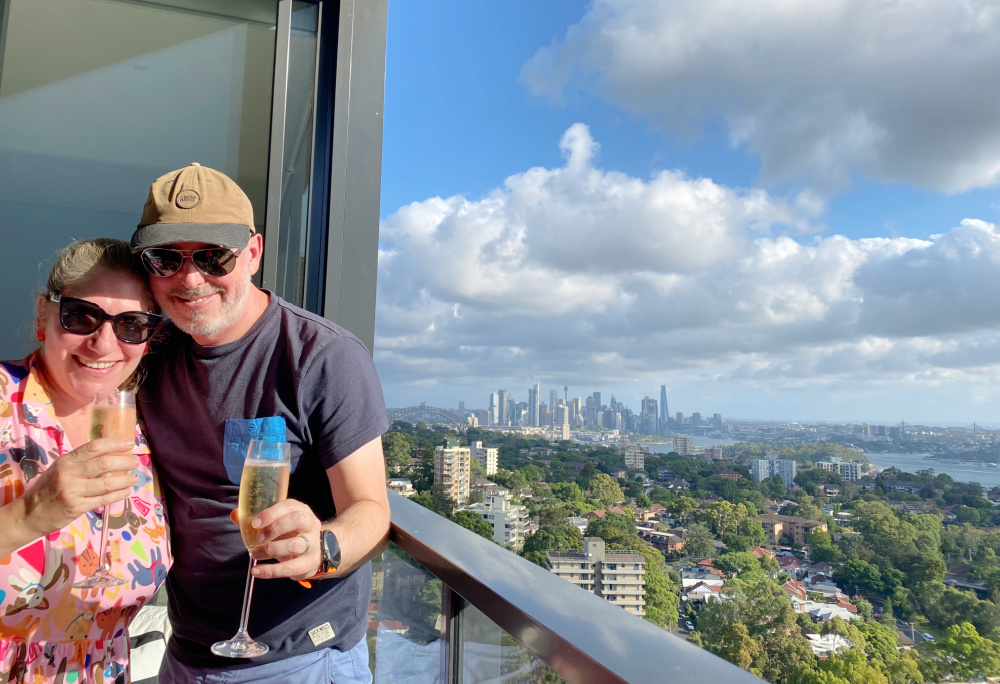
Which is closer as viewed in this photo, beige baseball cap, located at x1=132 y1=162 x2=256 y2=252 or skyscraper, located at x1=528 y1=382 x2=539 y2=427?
beige baseball cap, located at x1=132 y1=162 x2=256 y2=252

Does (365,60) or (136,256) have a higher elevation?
(365,60)

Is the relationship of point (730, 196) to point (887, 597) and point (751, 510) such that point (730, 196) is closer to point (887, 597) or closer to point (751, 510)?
point (751, 510)

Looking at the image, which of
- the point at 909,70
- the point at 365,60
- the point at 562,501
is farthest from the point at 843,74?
the point at 365,60

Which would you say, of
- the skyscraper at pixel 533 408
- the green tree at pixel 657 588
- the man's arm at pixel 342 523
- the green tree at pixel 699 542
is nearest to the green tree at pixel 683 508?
the green tree at pixel 699 542

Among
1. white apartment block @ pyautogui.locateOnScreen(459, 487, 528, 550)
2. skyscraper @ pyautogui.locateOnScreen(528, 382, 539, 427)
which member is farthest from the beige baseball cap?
skyscraper @ pyautogui.locateOnScreen(528, 382, 539, 427)

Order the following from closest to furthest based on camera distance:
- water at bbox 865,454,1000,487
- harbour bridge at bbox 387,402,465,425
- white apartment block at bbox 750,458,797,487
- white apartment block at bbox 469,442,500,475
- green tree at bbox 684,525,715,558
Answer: water at bbox 865,454,1000,487 < white apartment block at bbox 750,458,797,487 < green tree at bbox 684,525,715,558 < harbour bridge at bbox 387,402,465,425 < white apartment block at bbox 469,442,500,475

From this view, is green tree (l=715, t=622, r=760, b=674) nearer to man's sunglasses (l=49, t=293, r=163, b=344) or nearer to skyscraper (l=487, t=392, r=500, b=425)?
man's sunglasses (l=49, t=293, r=163, b=344)
